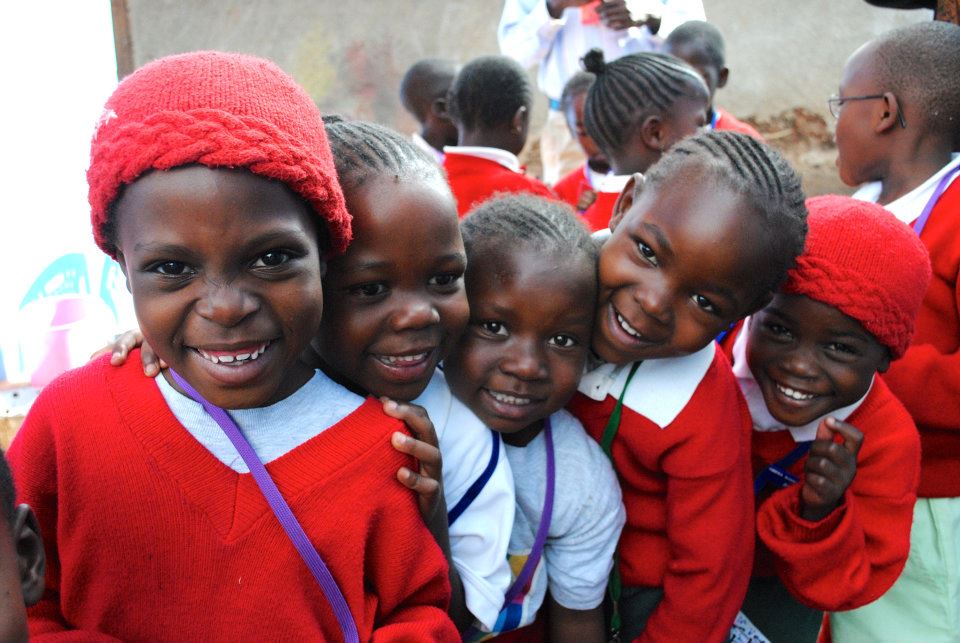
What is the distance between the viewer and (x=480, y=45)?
6.46 meters

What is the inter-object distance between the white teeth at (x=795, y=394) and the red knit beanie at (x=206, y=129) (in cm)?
117

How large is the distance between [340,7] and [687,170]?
219 inches

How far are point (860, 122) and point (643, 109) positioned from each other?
30.2 inches

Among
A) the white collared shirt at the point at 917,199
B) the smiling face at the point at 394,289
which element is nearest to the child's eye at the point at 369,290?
the smiling face at the point at 394,289

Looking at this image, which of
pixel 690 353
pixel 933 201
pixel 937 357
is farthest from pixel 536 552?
pixel 933 201

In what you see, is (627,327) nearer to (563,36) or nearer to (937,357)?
(937,357)

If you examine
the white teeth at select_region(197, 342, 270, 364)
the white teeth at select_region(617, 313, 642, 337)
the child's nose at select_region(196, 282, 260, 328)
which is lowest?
the white teeth at select_region(617, 313, 642, 337)

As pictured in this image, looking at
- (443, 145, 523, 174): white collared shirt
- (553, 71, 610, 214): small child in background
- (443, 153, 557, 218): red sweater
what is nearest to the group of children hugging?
(443, 153, 557, 218): red sweater

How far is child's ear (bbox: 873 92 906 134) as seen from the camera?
2254mm

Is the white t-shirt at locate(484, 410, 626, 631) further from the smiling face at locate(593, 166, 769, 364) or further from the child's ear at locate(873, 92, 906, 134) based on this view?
the child's ear at locate(873, 92, 906, 134)

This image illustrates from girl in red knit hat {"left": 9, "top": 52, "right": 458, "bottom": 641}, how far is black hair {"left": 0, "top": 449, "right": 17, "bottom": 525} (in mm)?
141

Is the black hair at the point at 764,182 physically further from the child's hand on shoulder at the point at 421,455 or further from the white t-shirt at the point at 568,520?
the child's hand on shoulder at the point at 421,455

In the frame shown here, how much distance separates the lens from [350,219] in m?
1.19

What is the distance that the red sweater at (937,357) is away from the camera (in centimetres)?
194
